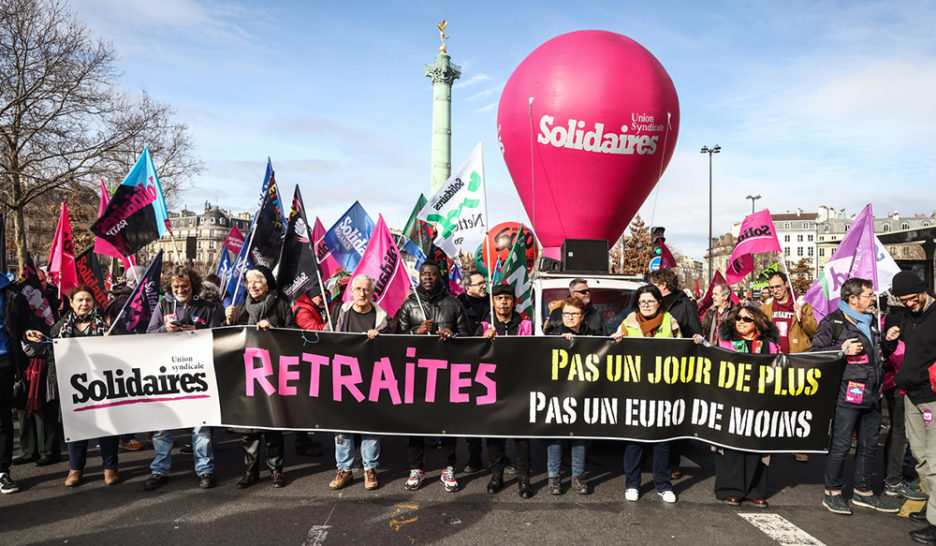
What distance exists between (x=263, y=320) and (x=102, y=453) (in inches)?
79.0

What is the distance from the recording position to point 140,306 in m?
6.08

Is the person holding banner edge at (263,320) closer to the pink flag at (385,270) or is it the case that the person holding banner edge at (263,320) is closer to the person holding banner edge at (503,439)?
the pink flag at (385,270)

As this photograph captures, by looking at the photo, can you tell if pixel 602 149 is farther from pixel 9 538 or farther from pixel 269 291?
pixel 9 538

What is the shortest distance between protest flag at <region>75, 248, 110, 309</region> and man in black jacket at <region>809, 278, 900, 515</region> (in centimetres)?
877

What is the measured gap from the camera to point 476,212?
7387mm

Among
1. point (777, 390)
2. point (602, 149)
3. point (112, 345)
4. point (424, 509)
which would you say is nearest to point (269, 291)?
point (112, 345)

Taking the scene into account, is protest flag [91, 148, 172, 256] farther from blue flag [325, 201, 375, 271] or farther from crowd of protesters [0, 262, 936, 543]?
blue flag [325, 201, 375, 271]

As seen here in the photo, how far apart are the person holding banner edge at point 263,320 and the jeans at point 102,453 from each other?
120 centimetres

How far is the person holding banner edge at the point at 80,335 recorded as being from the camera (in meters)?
5.70

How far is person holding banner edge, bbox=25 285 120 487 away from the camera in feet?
18.7

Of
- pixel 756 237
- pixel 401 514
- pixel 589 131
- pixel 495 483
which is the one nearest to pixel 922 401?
pixel 495 483

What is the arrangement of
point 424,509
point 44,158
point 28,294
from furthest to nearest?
point 44,158
point 28,294
point 424,509

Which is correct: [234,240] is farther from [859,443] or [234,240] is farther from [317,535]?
[859,443]

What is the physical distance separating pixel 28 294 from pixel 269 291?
283 centimetres
